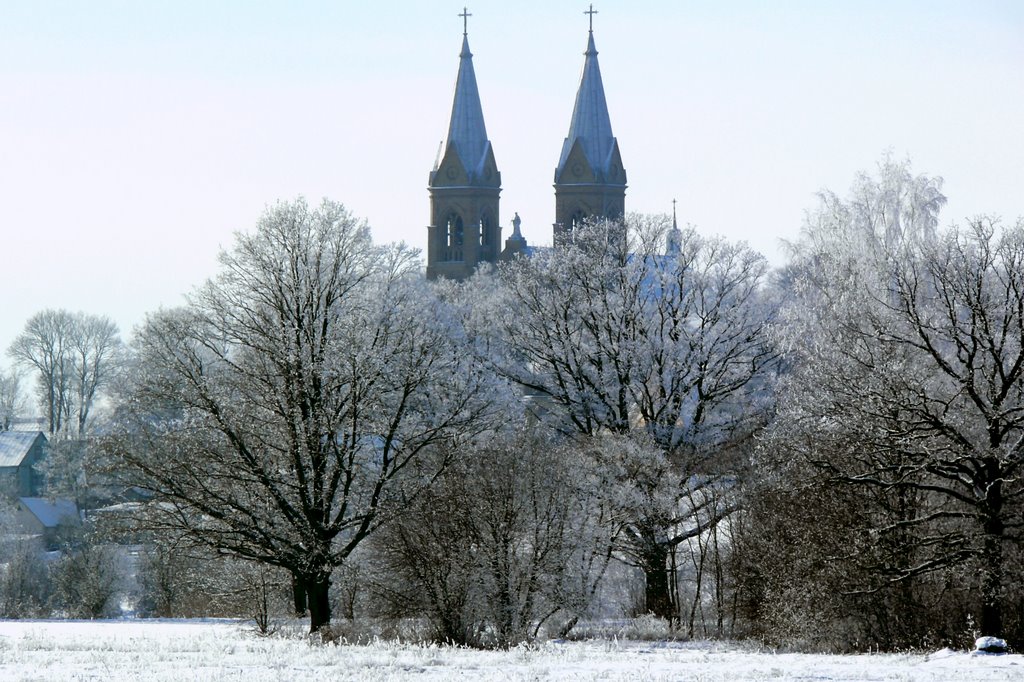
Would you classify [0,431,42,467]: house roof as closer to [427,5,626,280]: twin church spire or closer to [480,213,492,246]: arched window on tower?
[427,5,626,280]: twin church spire

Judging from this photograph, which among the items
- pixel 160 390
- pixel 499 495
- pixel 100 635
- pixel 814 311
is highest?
pixel 814 311

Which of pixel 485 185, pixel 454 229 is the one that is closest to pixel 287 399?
pixel 485 185

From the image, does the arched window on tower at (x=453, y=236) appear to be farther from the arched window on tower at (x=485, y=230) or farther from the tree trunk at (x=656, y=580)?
the tree trunk at (x=656, y=580)

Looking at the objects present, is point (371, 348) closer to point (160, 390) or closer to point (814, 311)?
point (160, 390)

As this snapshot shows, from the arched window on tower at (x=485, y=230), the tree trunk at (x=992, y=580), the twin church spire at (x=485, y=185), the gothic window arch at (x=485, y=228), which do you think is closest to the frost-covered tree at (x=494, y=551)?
the tree trunk at (x=992, y=580)

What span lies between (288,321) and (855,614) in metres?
10.3

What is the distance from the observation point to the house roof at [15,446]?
7925 cm

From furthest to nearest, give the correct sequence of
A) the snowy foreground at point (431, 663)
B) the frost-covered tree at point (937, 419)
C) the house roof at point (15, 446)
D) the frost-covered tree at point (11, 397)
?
1. the frost-covered tree at point (11, 397)
2. the house roof at point (15, 446)
3. the frost-covered tree at point (937, 419)
4. the snowy foreground at point (431, 663)

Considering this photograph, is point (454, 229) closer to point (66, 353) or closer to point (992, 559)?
point (66, 353)

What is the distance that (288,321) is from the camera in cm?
2531

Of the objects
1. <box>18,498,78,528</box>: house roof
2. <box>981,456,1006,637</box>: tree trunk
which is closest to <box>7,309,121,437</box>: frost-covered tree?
<box>18,498,78,528</box>: house roof

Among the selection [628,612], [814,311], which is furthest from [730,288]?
[628,612]

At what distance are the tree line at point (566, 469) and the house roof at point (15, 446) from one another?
170 ft

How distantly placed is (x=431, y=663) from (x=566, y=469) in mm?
9268
